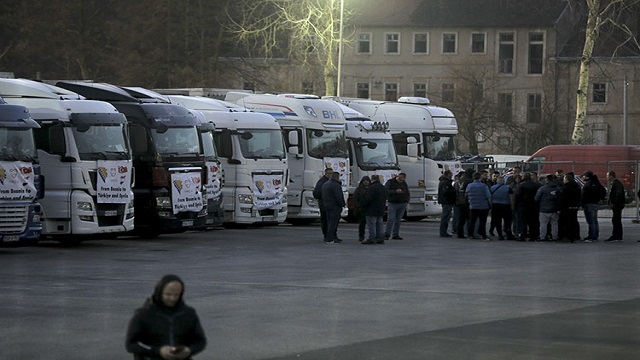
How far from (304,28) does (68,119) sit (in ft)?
93.1

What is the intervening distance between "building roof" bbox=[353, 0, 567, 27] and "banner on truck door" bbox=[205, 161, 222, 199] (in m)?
54.1

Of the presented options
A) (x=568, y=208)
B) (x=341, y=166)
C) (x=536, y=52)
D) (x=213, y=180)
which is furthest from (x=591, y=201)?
(x=536, y=52)

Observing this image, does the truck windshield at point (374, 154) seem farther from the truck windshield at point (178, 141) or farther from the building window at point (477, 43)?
the building window at point (477, 43)

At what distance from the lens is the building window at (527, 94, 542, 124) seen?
89188mm

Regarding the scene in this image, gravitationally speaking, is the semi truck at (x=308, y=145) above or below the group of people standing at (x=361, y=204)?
above

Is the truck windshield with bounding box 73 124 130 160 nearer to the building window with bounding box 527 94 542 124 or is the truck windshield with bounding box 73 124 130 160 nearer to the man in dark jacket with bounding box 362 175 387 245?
the man in dark jacket with bounding box 362 175 387 245

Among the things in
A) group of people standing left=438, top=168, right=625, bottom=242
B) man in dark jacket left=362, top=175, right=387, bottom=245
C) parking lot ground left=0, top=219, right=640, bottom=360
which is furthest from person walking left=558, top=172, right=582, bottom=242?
man in dark jacket left=362, top=175, right=387, bottom=245

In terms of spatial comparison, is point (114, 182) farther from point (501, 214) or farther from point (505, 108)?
point (505, 108)

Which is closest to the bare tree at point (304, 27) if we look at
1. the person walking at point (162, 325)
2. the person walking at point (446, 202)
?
the person walking at point (446, 202)

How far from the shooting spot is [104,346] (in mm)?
14852

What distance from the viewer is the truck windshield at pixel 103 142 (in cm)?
2983

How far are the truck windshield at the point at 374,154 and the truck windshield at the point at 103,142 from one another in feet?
40.9

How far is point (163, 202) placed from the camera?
32562 millimetres

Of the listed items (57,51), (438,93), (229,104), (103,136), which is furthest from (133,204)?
(438,93)
